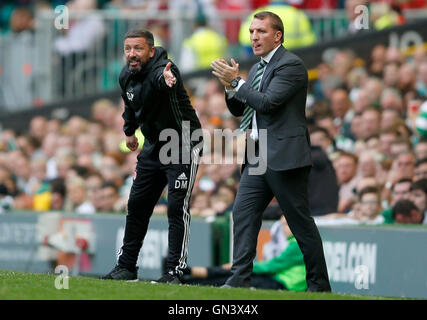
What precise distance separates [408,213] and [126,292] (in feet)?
14.9

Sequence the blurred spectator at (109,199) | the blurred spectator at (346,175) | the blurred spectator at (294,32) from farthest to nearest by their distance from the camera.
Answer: the blurred spectator at (294,32)
the blurred spectator at (109,199)
the blurred spectator at (346,175)

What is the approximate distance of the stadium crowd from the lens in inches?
480

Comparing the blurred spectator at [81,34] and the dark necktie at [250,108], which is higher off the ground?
the blurred spectator at [81,34]

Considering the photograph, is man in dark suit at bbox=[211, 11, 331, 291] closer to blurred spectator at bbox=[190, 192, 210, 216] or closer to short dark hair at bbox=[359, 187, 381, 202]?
short dark hair at bbox=[359, 187, 381, 202]

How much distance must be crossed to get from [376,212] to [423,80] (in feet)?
10.1

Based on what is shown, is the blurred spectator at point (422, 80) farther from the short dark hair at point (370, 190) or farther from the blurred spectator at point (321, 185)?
the blurred spectator at point (321, 185)

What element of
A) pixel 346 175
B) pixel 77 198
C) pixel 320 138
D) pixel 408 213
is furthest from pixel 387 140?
pixel 77 198

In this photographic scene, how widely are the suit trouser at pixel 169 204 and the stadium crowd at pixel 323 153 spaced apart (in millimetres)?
2627

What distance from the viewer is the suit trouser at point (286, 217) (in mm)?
8891

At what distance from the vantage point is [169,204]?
9.43 meters

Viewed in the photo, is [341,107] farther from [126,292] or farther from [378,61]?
[126,292]

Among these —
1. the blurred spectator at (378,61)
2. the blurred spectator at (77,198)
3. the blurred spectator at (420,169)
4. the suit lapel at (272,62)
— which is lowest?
the blurred spectator at (77,198)

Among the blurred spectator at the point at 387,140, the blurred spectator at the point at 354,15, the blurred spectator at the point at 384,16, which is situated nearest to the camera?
the blurred spectator at the point at 387,140

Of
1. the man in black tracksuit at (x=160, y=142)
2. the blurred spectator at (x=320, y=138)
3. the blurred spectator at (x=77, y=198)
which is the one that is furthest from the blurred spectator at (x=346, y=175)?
the man in black tracksuit at (x=160, y=142)
